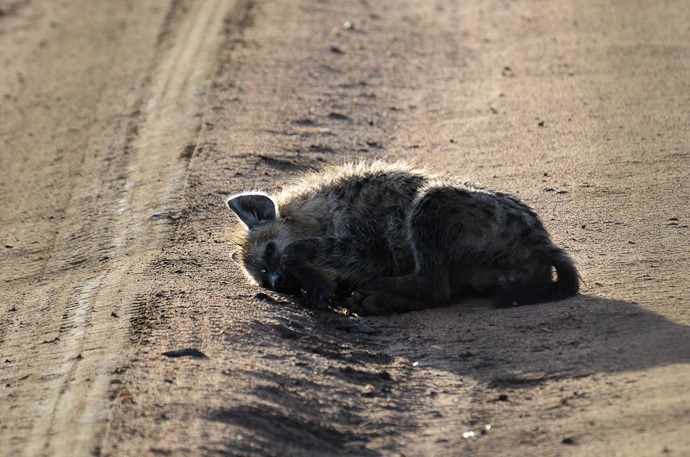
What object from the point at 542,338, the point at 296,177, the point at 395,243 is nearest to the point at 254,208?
the point at 395,243

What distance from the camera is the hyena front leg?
6012 millimetres

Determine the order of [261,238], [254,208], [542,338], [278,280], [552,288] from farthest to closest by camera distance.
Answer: [254,208]
[261,238]
[278,280]
[552,288]
[542,338]

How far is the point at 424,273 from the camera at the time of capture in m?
6.01

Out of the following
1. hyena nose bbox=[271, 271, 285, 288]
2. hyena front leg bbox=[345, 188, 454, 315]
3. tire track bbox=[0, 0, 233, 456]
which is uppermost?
hyena front leg bbox=[345, 188, 454, 315]

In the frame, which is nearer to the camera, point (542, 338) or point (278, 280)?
point (542, 338)

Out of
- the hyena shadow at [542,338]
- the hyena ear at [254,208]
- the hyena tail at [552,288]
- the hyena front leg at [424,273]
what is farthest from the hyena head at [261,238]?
the hyena tail at [552,288]

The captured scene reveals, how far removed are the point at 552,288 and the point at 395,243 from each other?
3.47 feet

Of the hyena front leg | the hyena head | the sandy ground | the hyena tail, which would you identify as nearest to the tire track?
the sandy ground

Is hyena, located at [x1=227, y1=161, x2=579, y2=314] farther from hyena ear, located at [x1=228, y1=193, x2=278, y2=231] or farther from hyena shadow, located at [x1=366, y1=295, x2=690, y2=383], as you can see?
hyena shadow, located at [x1=366, y1=295, x2=690, y2=383]

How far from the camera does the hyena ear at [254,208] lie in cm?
682

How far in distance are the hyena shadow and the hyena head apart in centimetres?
91

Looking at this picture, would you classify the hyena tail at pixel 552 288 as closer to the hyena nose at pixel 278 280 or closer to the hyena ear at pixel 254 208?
the hyena nose at pixel 278 280

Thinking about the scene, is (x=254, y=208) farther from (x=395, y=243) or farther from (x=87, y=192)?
(x=87, y=192)

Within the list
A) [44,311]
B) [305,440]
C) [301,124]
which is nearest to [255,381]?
[305,440]
